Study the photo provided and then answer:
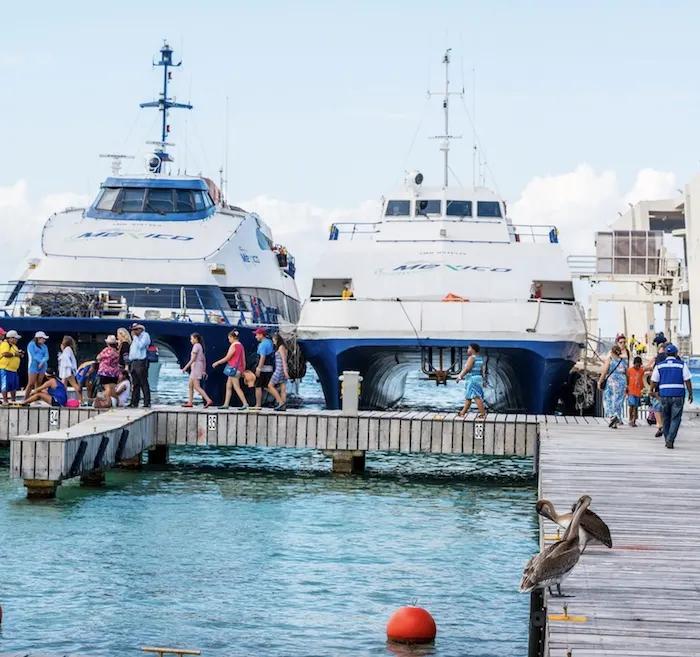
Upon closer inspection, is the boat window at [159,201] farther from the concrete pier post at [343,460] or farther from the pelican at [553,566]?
the pelican at [553,566]

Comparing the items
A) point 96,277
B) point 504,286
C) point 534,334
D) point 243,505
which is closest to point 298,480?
point 243,505

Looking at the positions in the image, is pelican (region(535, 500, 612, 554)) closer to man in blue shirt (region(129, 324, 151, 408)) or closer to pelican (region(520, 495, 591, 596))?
pelican (region(520, 495, 591, 596))

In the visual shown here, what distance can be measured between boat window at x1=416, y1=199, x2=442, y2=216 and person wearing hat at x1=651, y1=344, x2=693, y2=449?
48.1ft

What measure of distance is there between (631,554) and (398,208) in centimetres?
2311

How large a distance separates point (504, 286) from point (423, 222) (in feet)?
13.3

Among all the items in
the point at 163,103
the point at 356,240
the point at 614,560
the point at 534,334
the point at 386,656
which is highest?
the point at 163,103

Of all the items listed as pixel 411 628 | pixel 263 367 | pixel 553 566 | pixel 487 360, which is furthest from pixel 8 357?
pixel 553 566

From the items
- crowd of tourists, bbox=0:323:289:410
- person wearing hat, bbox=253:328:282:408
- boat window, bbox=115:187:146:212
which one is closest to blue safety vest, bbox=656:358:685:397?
crowd of tourists, bbox=0:323:289:410

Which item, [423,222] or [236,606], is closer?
[236,606]

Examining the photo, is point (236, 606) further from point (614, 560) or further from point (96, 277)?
point (96, 277)

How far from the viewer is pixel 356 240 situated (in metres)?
31.0

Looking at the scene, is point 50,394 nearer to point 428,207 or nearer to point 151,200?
point 151,200

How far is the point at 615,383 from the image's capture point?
864 inches

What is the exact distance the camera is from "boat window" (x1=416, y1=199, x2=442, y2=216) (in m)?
32.7
